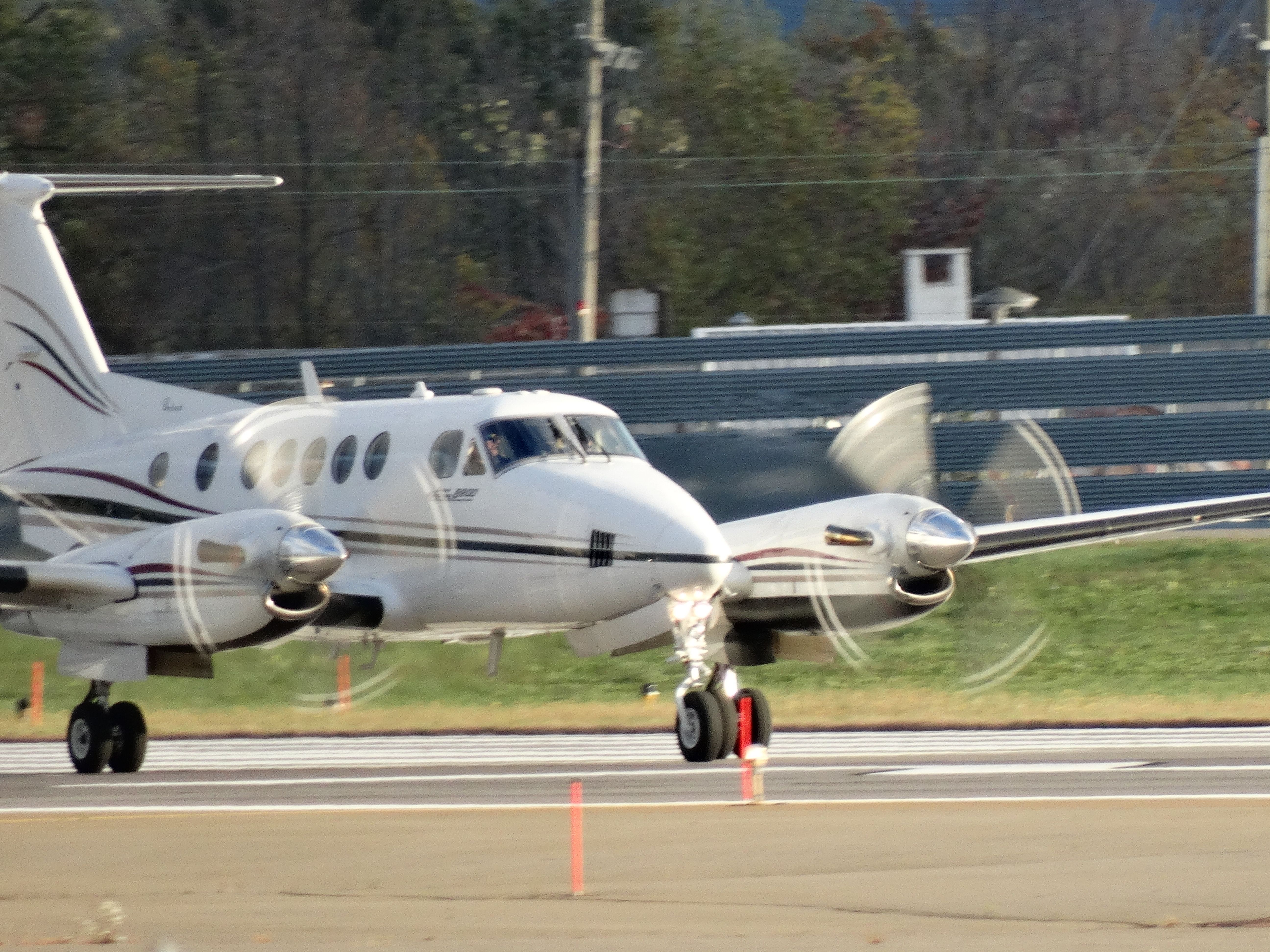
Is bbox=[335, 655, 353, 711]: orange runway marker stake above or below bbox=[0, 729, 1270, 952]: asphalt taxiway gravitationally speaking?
above

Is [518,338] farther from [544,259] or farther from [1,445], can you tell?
[1,445]

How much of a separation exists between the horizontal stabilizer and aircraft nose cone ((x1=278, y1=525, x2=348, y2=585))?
13.2 ft

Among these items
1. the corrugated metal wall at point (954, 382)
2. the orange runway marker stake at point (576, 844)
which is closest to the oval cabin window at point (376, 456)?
the orange runway marker stake at point (576, 844)

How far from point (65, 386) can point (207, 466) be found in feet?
8.38

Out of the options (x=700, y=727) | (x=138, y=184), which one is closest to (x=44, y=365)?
(x=138, y=184)

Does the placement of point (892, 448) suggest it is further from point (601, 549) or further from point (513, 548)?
point (513, 548)

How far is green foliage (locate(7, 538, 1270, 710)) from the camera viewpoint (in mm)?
24219

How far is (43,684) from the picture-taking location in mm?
25578

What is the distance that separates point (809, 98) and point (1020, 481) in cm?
4037

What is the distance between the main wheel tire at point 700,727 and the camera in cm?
1541

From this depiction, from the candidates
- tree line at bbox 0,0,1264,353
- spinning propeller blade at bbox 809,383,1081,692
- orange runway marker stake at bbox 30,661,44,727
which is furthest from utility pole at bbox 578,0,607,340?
spinning propeller blade at bbox 809,383,1081,692

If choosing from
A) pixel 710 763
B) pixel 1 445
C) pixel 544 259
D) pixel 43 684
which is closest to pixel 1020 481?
pixel 710 763

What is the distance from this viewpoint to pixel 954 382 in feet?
94.1

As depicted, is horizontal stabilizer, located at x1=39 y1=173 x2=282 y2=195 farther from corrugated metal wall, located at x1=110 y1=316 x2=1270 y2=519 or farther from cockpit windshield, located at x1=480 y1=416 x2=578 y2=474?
corrugated metal wall, located at x1=110 y1=316 x2=1270 y2=519
